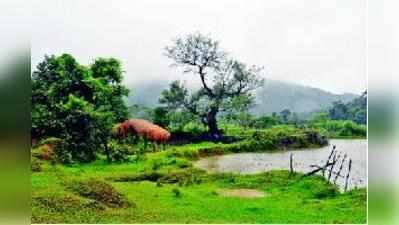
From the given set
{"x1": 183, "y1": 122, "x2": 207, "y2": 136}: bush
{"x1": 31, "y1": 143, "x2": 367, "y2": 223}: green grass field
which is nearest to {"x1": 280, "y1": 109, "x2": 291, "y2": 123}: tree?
{"x1": 31, "y1": 143, "x2": 367, "y2": 223}: green grass field

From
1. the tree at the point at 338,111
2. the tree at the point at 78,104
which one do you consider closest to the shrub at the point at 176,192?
the tree at the point at 78,104

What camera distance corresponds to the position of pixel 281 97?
16.7ft

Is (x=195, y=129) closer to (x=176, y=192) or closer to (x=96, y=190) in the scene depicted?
(x=176, y=192)

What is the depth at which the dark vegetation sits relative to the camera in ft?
17.1

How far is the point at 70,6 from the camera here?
5008 millimetres

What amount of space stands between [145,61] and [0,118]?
3390 mm

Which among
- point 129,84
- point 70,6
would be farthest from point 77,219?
point 70,6

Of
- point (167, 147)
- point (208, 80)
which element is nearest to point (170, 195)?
point (167, 147)

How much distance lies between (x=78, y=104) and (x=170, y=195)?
3.54 feet

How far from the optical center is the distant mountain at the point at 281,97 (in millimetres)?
5105

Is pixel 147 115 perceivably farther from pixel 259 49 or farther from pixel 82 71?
pixel 259 49

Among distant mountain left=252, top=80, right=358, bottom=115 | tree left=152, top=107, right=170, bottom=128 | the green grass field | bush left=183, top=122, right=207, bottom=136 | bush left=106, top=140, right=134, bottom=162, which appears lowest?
the green grass field

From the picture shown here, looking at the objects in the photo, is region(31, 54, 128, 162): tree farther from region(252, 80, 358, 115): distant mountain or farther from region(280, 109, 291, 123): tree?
region(280, 109, 291, 123): tree

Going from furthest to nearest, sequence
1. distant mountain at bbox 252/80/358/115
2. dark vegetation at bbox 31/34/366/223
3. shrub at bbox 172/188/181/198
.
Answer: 1. shrub at bbox 172/188/181/198
2. dark vegetation at bbox 31/34/366/223
3. distant mountain at bbox 252/80/358/115
